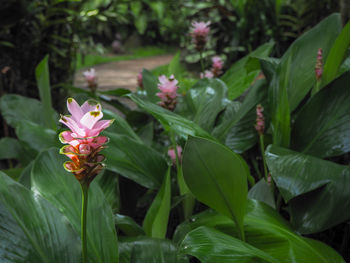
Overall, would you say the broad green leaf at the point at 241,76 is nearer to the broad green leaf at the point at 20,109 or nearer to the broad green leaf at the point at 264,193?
the broad green leaf at the point at 264,193

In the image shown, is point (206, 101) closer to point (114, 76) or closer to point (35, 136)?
point (35, 136)

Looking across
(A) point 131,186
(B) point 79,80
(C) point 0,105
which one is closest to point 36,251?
(A) point 131,186

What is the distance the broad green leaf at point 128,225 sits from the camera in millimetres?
1111

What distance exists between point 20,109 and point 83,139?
1.38 metres

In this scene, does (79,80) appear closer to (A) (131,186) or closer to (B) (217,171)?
(A) (131,186)

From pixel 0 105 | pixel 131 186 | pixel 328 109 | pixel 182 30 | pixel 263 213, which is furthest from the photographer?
pixel 182 30

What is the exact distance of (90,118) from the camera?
0.64 metres

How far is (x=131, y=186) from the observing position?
1.40 metres

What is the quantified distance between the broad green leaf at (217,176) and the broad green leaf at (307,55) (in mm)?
630

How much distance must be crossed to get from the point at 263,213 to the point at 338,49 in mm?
621

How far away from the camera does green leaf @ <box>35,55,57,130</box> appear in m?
1.63

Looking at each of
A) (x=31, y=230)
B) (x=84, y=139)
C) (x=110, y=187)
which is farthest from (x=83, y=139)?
(x=110, y=187)

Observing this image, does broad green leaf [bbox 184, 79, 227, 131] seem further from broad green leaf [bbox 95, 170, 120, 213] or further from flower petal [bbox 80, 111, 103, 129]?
flower petal [bbox 80, 111, 103, 129]

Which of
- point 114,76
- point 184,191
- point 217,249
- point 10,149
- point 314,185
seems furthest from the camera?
point 114,76
